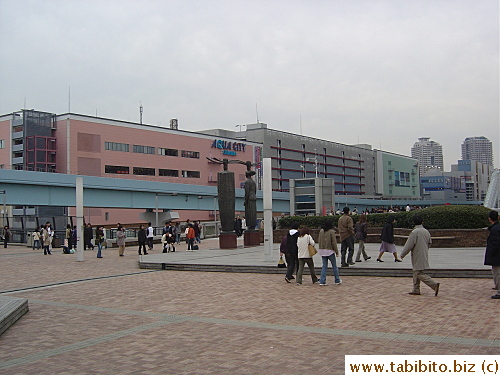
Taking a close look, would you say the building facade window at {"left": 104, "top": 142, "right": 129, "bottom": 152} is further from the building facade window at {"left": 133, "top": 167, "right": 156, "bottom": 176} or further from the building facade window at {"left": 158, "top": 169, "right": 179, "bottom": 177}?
the building facade window at {"left": 158, "top": 169, "right": 179, "bottom": 177}

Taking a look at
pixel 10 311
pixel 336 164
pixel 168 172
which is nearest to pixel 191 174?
pixel 168 172

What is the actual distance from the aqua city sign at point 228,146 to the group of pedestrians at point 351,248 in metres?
66.0

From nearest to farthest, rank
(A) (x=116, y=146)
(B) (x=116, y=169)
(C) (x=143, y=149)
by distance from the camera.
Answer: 1. (B) (x=116, y=169)
2. (A) (x=116, y=146)
3. (C) (x=143, y=149)

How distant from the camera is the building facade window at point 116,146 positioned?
65562mm

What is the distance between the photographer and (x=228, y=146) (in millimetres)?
85688

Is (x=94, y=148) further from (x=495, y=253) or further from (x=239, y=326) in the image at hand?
(x=495, y=253)

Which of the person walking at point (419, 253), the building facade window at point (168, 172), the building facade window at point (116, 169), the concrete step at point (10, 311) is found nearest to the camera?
the concrete step at point (10, 311)

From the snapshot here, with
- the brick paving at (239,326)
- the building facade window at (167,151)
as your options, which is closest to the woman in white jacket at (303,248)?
the brick paving at (239,326)

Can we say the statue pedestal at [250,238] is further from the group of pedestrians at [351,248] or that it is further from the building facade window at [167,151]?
the building facade window at [167,151]

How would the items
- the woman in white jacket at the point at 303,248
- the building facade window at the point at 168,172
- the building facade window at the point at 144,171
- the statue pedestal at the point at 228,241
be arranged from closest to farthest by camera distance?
1. the woman in white jacket at the point at 303,248
2. the statue pedestal at the point at 228,241
3. the building facade window at the point at 144,171
4. the building facade window at the point at 168,172

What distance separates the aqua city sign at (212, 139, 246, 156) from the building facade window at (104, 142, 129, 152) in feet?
57.0

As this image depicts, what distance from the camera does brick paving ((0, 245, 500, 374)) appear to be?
22.5 ft

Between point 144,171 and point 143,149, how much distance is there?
9.45 ft

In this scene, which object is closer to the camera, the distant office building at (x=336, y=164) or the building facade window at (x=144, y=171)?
the building facade window at (x=144, y=171)
